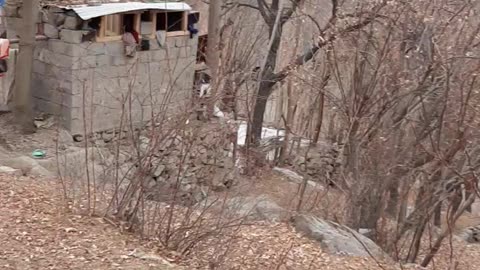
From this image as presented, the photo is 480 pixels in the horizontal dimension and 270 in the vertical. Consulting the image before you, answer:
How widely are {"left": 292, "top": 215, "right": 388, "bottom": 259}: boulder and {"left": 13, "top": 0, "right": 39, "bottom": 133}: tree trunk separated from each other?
4.86m

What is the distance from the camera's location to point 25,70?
1109cm

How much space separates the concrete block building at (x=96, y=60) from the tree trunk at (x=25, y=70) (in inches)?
17.3

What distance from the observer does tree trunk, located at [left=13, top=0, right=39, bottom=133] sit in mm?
10781

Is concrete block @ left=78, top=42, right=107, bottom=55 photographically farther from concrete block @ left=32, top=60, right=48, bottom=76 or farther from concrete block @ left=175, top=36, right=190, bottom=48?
concrete block @ left=175, top=36, right=190, bottom=48

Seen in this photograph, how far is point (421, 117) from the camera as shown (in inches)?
363

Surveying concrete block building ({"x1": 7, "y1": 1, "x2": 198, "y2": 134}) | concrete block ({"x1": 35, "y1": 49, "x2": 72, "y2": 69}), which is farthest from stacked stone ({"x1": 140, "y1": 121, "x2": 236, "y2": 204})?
concrete block ({"x1": 35, "y1": 49, "x2": 72, "y2": 69})

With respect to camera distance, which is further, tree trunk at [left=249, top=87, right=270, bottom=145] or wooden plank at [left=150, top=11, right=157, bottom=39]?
tree trunk at [left=249, top=87, right=270, bottom=145]

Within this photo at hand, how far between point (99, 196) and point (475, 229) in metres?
8.79

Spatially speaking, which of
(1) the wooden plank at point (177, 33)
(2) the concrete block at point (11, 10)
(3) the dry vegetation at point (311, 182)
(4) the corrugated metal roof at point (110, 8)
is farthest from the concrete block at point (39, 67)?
(1) the wooden plank at point (177, 33)

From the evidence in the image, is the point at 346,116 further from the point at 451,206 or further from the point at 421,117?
the point at 451,206

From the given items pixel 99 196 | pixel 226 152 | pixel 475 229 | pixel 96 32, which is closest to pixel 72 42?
pixel 96 32

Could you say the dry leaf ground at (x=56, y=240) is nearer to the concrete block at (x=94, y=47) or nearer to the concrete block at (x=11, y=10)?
the concrete block at (x=94, y=47)

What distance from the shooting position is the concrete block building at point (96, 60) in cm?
1114

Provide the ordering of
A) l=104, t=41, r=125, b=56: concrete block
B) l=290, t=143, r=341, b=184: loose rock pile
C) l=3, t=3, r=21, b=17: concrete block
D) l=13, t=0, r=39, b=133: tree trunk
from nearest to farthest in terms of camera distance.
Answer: l=13, t=0, r=39, b=133: tree trunk → l=3, t=3, r=21, b=17: concrete block → l=104, t=41, r=125, b=56: concrete block → l=290, t=143, r=341, b=184: loose rock pile
